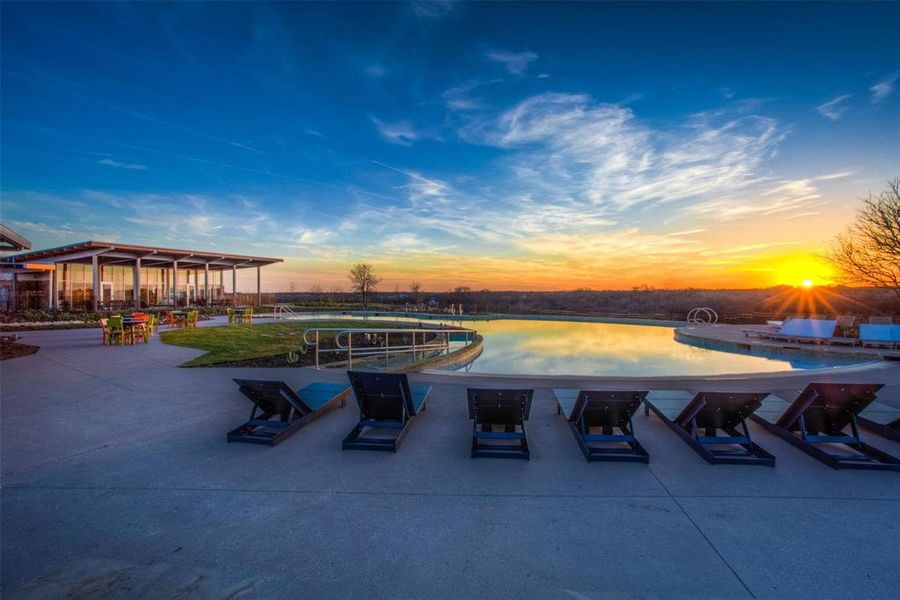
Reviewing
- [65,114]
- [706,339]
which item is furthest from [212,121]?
[706,339]

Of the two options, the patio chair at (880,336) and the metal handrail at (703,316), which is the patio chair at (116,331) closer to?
the patio chair at (880,336)

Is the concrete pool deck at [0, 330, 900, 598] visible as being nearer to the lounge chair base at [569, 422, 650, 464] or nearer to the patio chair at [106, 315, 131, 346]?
the lounge chair base at [569, 422, 650, 464]

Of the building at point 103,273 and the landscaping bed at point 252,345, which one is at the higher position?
the building at point 103,273

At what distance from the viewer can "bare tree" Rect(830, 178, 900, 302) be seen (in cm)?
1797

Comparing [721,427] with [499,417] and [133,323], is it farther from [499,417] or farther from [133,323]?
[133,323]

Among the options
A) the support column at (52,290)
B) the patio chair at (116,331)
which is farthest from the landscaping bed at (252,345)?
the support column at (52,290)

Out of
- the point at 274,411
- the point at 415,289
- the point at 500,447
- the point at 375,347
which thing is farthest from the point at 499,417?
the point at 415,289

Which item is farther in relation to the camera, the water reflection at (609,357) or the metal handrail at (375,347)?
the water reflection at (609,357)

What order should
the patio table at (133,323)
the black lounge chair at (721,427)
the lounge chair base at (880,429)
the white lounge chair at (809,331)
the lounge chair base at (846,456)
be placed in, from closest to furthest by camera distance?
the lounge chair base at (846,456)
the black lounge chair at (721,427)
the lounge chair base at (880,429)
the patio table at (133,323)
the white lounge chair at (809,331)

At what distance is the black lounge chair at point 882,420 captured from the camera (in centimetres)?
443

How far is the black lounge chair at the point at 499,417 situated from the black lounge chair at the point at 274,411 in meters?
2.00

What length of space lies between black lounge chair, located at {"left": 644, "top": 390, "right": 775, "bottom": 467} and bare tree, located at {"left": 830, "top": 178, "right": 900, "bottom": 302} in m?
22.0

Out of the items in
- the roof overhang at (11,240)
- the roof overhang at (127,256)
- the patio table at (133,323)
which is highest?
the roof overhang at (127,256)

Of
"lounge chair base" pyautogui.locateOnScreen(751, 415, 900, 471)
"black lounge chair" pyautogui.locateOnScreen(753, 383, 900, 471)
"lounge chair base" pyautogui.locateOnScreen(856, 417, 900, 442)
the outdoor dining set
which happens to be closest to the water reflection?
"lounge chair base" pyautogui.locateOnScreen(856, 417, 900, 442)
